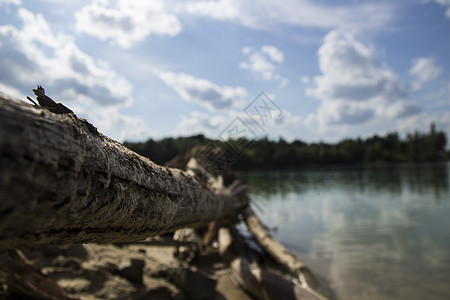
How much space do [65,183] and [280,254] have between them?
5816 millimetres

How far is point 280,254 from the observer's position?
604 cm

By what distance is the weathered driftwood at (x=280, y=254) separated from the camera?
Answer: 5.07 meters

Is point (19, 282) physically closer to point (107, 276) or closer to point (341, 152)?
point (107, 276)

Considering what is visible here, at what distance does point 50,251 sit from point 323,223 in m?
9.38

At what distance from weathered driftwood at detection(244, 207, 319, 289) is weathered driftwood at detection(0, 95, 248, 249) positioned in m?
4.30

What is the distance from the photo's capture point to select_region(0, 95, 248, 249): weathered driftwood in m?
0.84

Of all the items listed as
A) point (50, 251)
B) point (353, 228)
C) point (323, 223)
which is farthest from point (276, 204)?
point (50, 251)

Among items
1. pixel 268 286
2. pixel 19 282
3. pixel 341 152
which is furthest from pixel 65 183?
pixel 341 152

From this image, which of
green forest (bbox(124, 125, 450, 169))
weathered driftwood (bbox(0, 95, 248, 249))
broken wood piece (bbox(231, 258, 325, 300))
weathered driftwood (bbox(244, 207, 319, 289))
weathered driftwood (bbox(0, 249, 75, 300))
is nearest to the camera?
weathered driftwood (bbox(0, 95, 248, 249))

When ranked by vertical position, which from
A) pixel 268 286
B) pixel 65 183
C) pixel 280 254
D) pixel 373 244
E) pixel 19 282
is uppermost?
pixel 65 183

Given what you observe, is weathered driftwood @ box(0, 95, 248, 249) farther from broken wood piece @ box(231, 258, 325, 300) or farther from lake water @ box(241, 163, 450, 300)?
lake water @ box(241, 163, 450, 300)

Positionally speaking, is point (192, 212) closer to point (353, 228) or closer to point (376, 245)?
point (376, 245)

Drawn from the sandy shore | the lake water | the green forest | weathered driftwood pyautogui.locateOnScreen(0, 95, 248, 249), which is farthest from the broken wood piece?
the green forest

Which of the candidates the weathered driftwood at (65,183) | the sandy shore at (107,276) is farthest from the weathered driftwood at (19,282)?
the weathered driftwood at (65,183)
